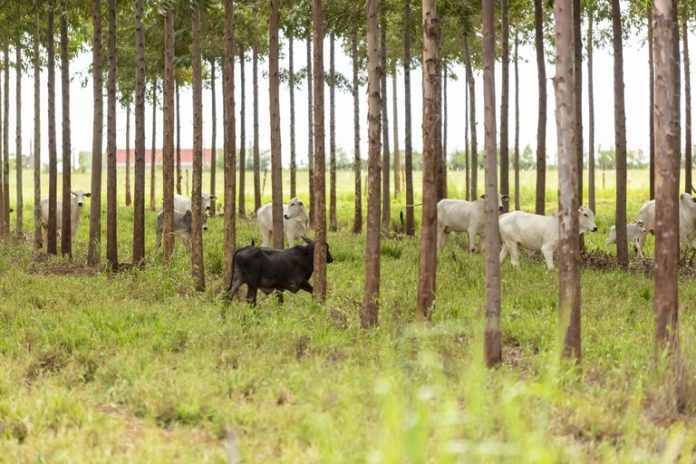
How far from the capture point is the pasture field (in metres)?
6.42

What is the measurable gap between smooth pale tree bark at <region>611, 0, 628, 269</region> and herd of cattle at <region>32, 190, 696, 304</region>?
807mm

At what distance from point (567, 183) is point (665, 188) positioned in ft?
3.22

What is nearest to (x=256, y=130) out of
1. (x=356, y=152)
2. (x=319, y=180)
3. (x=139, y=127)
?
(x=356, y=152)

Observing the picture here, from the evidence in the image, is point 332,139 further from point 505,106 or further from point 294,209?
point 294,209

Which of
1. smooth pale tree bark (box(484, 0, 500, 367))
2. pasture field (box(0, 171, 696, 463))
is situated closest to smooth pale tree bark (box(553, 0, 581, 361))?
pasture field (box(0, 171, 696, 463))

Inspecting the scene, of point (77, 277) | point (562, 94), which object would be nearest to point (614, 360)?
point (562, 94)

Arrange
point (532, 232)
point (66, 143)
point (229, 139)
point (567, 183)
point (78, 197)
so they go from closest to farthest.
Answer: point (567, 183)
point (229, 139)
point (532, 232)
point (66, 143)
point (78, 197)

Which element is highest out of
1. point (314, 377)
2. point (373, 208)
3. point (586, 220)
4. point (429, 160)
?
point (429, 160)

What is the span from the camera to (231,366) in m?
9.15

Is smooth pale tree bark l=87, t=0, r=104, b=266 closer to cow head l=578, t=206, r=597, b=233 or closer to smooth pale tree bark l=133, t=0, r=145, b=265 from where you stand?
smooth pale tree bark l=133, t=0, r=145, b=265

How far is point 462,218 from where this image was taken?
73.0ft

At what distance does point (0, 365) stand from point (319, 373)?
3329 millimetres

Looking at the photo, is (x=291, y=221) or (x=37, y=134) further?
(x=37, y=134)

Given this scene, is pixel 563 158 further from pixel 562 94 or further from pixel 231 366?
pixel 231 366
